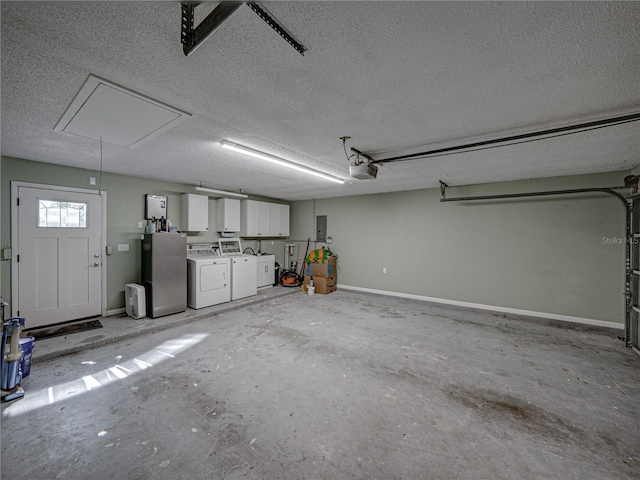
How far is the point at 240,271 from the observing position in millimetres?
5848

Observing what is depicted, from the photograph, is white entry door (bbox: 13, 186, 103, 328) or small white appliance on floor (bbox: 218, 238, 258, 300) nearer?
white entry door (bbox: 13, 186, 103, 328)

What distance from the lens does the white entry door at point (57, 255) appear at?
12.2 feet

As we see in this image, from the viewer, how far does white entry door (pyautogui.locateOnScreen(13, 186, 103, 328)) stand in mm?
3725

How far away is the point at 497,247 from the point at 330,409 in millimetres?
4638

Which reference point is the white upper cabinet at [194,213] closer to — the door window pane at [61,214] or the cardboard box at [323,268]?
the door window pane at [61,214]

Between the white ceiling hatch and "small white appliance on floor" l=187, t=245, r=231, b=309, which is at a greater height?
the white ceiling hatch

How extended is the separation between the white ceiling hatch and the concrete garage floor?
8.52 feet

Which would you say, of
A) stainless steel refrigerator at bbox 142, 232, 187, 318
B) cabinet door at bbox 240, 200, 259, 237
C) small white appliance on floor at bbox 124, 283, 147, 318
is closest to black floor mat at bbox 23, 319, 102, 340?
small white appliance on floor at bbox 124, 283, 147, 318

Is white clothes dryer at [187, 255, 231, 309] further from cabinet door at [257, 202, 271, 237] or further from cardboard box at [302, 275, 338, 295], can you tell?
cardboard box at [302, 275, 338, 295]

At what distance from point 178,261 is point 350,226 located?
4240mm

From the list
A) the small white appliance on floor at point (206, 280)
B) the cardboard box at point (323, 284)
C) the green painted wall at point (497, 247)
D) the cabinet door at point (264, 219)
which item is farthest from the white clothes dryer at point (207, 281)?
the green painted wall at point (497, 247)

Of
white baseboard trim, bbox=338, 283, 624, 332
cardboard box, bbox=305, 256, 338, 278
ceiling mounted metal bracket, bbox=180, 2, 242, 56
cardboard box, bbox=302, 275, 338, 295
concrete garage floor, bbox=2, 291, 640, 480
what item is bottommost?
concrete garage floor, bbox=2, 291, 640, 480

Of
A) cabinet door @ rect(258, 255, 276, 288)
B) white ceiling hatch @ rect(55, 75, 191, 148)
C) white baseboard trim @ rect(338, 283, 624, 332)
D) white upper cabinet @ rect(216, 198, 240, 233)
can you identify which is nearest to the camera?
white ceiling hatch @ rect(55, 75, 191, 148)

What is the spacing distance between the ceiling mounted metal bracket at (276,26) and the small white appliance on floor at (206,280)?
453 cm
